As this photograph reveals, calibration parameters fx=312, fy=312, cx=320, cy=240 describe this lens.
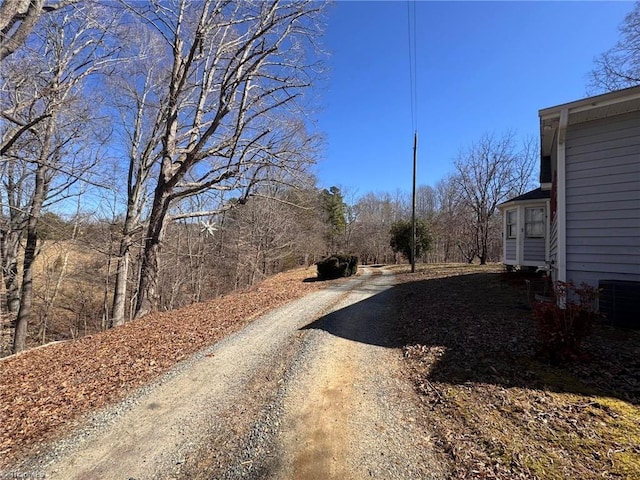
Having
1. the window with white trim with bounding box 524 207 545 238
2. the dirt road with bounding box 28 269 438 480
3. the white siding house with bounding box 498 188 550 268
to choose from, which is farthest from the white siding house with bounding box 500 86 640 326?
the window with white trim with bounding box 524 207 545 238

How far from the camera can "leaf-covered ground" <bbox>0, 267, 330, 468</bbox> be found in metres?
3.30

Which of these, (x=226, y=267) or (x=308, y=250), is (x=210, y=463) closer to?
(x=226, y=267)

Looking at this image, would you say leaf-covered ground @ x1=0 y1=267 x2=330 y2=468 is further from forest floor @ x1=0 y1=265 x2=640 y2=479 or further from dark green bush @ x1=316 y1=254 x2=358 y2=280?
dark green bush @ x1=316 y1=254 x2=358 y2=280

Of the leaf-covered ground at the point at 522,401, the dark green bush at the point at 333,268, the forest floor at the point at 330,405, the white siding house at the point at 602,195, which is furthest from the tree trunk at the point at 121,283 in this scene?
the white siding house at the point at 602,195

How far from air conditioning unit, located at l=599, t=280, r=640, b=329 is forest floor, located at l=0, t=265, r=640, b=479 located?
0.92ft

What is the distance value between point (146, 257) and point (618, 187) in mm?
11405

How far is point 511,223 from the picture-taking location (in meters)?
12.2

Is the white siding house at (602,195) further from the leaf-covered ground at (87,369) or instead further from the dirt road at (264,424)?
the leaf-covered ground at (87,369)

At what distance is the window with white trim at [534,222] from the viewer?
10.9 m

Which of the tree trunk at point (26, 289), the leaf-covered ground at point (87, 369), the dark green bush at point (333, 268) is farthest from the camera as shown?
the dark green bush at point (333, 268)

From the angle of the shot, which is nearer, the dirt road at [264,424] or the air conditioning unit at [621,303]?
the dirt road at [264,424]

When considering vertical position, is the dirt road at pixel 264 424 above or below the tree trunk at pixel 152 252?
below

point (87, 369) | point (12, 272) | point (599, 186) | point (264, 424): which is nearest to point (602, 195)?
point (599, 186)

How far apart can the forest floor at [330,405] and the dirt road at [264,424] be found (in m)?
0.02
